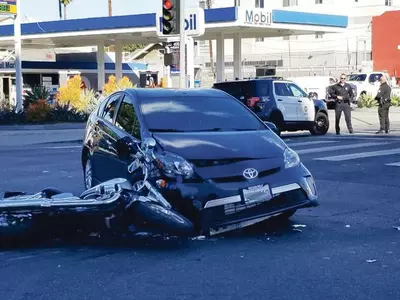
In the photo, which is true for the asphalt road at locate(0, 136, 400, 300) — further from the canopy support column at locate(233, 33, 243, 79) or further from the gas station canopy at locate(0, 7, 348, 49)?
the canopy support column at locate(233, 33, 243, 79)

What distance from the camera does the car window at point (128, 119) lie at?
8.58 metres

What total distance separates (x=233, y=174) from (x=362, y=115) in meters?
26.3

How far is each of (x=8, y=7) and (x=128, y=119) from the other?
71.7 feet

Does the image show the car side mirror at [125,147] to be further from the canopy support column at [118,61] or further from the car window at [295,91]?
the canopy support column at [118,61]

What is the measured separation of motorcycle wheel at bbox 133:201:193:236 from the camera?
7.14 meters

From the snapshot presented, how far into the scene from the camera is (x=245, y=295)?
18.6 ft

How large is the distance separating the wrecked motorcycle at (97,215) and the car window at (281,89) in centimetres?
1398

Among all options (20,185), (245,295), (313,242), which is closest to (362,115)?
(20,185)

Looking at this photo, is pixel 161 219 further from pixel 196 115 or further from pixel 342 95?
pixel 342 95

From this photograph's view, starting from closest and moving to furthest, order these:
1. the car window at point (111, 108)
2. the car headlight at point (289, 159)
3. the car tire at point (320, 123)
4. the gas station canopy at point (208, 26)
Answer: the car headlight at point (289, 159) < the car window at point (111, 108) < the car tire at point (320, 123) < the gas station canopy at point (208, 26)

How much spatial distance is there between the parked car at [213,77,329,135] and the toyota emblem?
42.4ft

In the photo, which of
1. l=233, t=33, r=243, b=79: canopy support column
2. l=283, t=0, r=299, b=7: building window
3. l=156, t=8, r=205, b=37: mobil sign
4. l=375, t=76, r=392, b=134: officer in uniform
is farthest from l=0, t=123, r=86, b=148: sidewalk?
l=283, t=0, r=299, b=7: building window

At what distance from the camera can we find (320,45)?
66562 millimetres

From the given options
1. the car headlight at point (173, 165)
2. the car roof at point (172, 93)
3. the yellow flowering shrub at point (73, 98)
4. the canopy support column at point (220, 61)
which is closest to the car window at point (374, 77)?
the canopy support column at point (220, 61)
